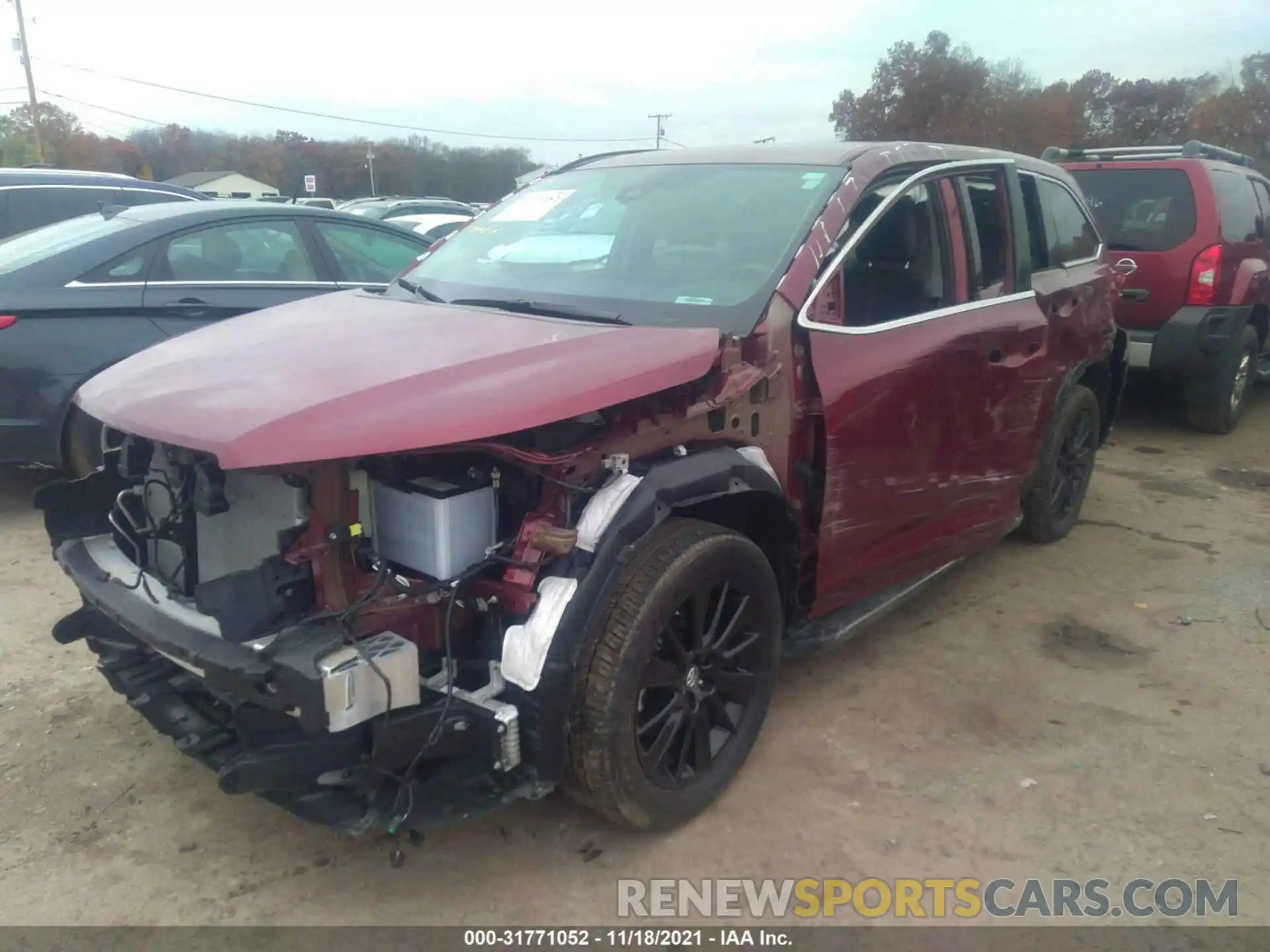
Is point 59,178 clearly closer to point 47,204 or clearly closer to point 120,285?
point 47,204

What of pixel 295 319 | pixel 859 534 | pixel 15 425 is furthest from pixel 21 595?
pixel 859 534

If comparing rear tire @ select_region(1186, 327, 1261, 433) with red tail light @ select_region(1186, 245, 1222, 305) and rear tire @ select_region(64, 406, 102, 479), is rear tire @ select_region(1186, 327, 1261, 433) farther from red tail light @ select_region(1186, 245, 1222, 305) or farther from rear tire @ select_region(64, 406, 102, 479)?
rear tire @ select_region(64, 406, 102, 479)

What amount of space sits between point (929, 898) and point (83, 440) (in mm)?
4267

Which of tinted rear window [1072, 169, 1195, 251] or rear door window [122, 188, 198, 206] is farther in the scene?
rear door window [122, 188, 198, 206]

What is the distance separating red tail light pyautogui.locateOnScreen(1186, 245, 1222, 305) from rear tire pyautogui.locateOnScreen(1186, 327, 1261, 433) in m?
0.53

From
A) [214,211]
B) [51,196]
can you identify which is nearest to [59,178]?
[51,196]

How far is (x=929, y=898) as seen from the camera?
2547 mm

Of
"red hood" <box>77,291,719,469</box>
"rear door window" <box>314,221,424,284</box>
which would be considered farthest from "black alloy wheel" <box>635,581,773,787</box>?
"rear door window" <box>314,221,424,284</box>

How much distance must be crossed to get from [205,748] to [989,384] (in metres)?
2.94

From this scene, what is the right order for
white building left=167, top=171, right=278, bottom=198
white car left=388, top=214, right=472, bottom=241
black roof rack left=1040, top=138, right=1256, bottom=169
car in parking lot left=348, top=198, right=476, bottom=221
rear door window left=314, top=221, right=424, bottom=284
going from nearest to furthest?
rear door window left=314, top=221, right=424, bottom=284 → black roof rack left=1040, top=138, right=1256, bottom=169 → white car left=388, top=214, right=472, bottom=241 → car in parking lot left=348, top=198, right=476, bottom=221 → white building left=167, top=171, right=278, bottom=198

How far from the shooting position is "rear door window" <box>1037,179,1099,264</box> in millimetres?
4449

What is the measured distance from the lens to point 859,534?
10.6 ft

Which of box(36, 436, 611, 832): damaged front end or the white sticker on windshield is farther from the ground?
the white sticker on windshield

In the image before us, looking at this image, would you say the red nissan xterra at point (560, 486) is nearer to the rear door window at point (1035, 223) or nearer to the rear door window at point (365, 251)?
the rear door window at point (1035, 223)
